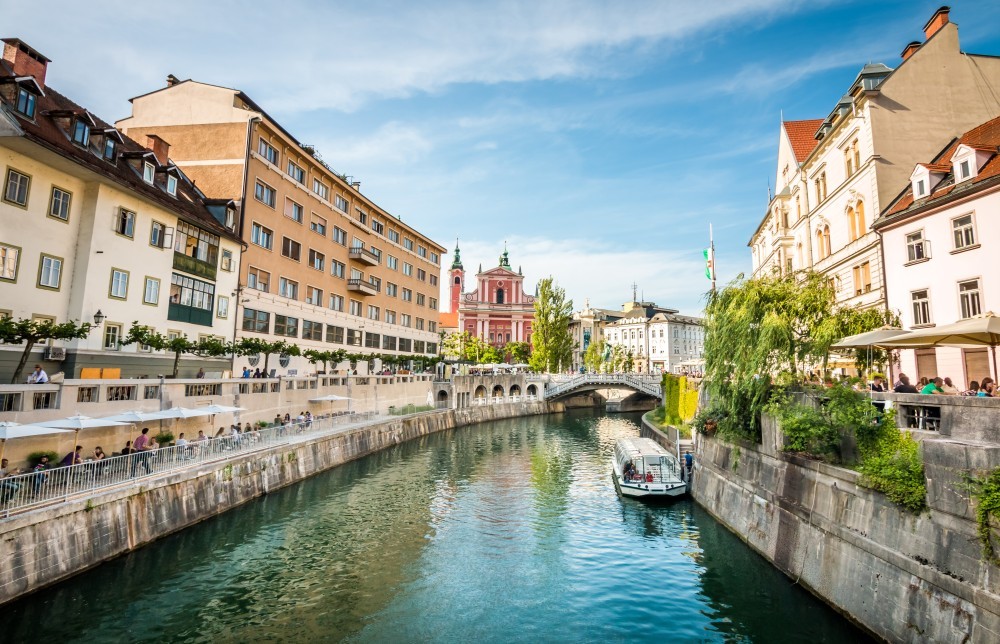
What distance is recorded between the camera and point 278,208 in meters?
42.7

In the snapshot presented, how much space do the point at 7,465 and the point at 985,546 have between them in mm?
25518

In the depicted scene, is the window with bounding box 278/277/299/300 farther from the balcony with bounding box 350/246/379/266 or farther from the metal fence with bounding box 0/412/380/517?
the metal fence with bounding box 0/412/380/517

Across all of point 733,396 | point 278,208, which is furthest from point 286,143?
point 733,396

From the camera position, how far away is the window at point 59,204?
80.6ft

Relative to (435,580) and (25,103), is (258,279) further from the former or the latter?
(435,580)

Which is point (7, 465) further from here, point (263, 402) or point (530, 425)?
point (530, 425)

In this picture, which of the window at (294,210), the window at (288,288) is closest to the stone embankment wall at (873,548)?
the window at (288,288)

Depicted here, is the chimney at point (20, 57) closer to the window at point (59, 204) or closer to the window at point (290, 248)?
the window at point (59, 204)

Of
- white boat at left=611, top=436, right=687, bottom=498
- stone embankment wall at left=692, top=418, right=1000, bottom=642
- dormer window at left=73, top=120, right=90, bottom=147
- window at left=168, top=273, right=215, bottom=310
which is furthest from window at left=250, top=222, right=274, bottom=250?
stone embankment wall at left=692, top=418, right=1000, bottom=642

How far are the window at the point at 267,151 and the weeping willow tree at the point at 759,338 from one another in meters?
35.4

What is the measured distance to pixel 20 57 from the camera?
27.7 metres

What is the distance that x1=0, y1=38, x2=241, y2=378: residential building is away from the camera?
22859 mm

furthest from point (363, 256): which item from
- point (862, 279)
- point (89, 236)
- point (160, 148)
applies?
point (862, 279)

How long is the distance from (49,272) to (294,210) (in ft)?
72.6
